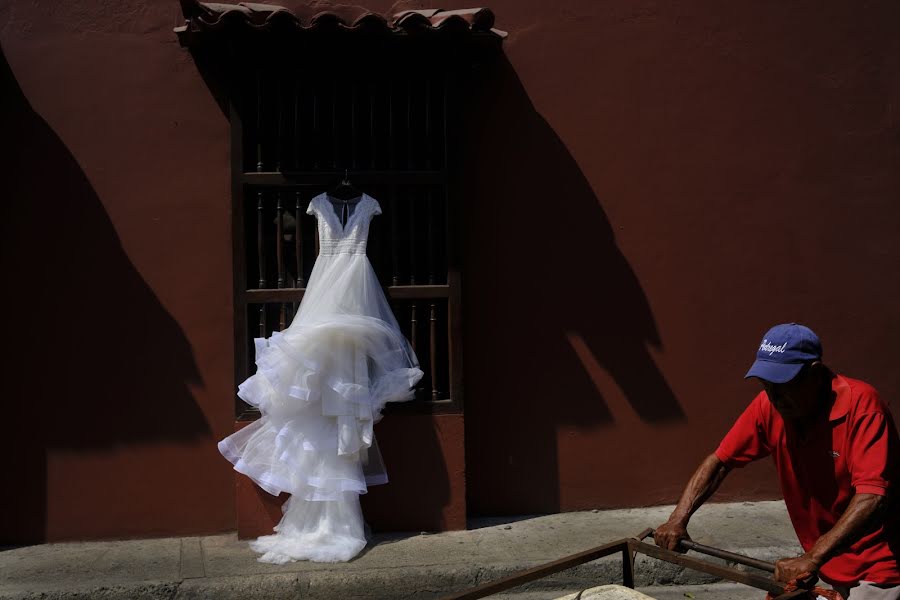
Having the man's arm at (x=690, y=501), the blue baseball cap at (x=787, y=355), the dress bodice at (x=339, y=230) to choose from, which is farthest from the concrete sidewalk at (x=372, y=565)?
the blue baseball cap at (x=787, y=355)

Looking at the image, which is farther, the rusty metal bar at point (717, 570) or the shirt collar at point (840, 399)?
the shirt collar at point (840, 399)

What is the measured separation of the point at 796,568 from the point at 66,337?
4.56 meters

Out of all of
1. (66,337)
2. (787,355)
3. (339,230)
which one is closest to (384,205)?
(339,230)

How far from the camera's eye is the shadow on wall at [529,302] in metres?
6.03

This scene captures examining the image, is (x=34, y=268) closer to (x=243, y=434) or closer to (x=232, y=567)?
(x=243, y=434)

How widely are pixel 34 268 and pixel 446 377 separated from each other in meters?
2.66

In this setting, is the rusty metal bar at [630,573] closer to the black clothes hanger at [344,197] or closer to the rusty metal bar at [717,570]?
the rusty metal bar at [717,570]

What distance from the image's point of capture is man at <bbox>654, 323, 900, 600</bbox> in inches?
110

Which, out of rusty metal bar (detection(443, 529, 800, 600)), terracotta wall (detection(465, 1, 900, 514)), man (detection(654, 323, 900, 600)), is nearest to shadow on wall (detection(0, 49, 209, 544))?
terracotta wall (detection(465, 1, 900, 514))

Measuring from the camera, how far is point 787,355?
2.90m

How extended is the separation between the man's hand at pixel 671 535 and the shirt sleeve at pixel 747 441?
0.33 metres

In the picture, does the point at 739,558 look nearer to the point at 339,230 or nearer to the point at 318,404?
the point at 318,404

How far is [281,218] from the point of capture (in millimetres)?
5688

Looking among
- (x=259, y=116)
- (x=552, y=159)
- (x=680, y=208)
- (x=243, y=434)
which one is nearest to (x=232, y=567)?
(x=243, y=434)
